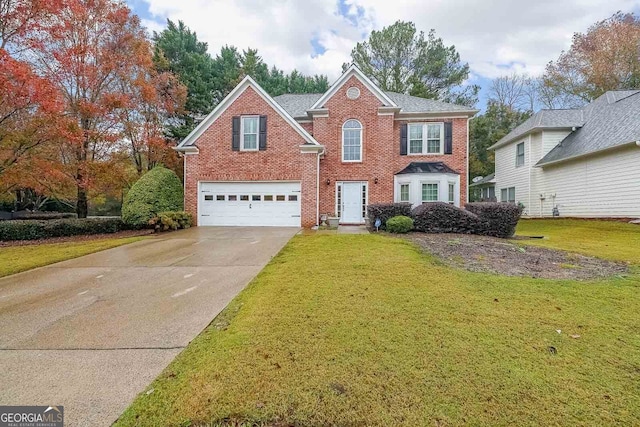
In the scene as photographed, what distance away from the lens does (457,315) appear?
12.4ft

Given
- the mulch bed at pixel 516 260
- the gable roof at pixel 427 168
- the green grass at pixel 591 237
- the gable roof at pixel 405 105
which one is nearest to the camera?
the mulch bed at pixel 516 260

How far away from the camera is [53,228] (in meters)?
12.4

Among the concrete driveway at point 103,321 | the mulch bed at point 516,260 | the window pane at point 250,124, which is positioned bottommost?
the concrete driveway at point 103,321

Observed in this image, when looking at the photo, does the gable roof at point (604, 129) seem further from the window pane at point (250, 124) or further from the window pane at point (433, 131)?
the window pane at point (250, 124)

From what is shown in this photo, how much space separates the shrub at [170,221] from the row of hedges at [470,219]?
846cm

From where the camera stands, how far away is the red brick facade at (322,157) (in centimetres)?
1440

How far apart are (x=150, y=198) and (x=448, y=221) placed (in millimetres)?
11764

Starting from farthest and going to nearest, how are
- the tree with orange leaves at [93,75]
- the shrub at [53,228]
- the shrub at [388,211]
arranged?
the tree with orange leaves at [93,75] < the shrub at [388,211] < the shrub at [53,228]

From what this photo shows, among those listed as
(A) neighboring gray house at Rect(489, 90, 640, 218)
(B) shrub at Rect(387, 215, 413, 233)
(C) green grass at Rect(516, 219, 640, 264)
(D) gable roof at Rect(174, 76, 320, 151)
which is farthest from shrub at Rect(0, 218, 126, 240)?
(A) neighboring gray house at Rect(489, 90, 640, 218)

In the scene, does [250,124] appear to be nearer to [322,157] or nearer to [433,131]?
[322,157]

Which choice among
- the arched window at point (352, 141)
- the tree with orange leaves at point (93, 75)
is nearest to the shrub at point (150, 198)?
the tree with orange leaves at point (93, 75)

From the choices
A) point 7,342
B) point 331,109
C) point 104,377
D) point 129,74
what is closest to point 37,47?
point 129,74

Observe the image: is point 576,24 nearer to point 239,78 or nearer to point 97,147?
point 239,78

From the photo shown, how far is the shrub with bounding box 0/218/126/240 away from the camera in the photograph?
1173 cm
